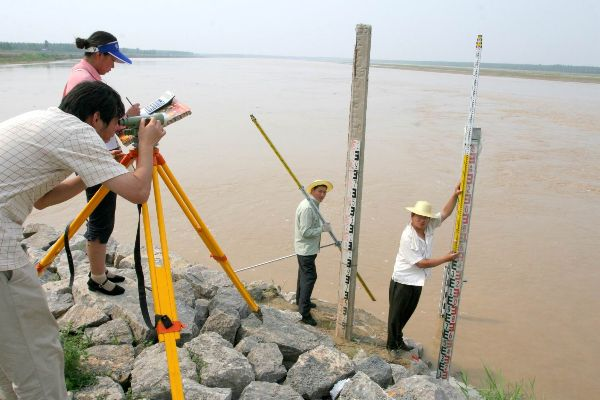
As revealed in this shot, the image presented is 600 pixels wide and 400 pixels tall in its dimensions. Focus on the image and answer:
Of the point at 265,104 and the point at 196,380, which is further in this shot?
the point at 265,104

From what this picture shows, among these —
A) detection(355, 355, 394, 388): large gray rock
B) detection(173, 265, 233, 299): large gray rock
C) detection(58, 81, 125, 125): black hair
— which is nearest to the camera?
detection(58, 81, 125, 125): black hair

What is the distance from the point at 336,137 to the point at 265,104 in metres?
7.98

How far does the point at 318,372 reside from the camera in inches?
114

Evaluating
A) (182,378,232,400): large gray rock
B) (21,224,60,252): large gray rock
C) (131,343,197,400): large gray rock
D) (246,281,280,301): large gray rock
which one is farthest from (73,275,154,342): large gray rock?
(21,224,60,252): large gray rock

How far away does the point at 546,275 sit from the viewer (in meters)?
6.24

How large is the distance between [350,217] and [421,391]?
132 centimetres

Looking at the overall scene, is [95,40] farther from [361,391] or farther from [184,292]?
[361,391]

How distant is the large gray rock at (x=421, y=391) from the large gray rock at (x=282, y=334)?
23.0 inches

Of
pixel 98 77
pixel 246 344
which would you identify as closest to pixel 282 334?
pixel 246 344

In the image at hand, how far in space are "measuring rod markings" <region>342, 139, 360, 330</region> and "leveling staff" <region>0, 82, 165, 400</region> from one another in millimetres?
1877

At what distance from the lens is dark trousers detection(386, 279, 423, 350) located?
389 centimetres

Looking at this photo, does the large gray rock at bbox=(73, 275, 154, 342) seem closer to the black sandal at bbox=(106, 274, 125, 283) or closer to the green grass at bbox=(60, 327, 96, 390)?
the black sandal at bbox=(106, 274, 125, 283)

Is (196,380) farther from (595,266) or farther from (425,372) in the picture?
(595,266)

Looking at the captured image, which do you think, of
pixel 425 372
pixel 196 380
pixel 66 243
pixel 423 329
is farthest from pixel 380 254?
pixel 66 243
